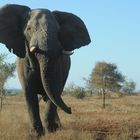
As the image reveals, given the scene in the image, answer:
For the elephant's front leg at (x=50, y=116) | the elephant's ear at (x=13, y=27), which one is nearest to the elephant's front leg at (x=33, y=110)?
the elephant's front leg at (x=50, y=116)

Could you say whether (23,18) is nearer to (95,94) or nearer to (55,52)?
(55,52)

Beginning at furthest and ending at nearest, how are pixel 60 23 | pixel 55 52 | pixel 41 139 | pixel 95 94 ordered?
pixel 95 94 → pixel 60 23 → pixel 41 139 → pixel 55 52

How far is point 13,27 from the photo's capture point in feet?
41.6

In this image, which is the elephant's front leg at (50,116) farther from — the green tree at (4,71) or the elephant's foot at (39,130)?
the green tree at (4,71)

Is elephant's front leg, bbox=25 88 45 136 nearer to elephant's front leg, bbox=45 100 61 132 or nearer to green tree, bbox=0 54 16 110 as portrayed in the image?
elephant's front leg, bbox=45 100 61 132

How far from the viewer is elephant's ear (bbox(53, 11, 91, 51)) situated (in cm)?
1302

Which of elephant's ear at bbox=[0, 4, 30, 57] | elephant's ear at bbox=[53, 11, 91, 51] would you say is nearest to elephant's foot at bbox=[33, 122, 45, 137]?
elephant's ear at bbox=[0, 4, 30, 57]

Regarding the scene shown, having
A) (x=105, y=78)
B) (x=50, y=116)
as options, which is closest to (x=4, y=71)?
(x=50, y=116)

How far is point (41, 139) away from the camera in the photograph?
40.6ft

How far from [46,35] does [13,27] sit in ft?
5.58

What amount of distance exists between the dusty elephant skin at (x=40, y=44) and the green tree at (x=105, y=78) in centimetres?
3258

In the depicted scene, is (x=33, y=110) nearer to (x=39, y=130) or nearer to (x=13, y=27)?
(x=39, y=130)

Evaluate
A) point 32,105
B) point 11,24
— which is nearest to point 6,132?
point 32,105

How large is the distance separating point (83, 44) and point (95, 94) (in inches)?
1829
